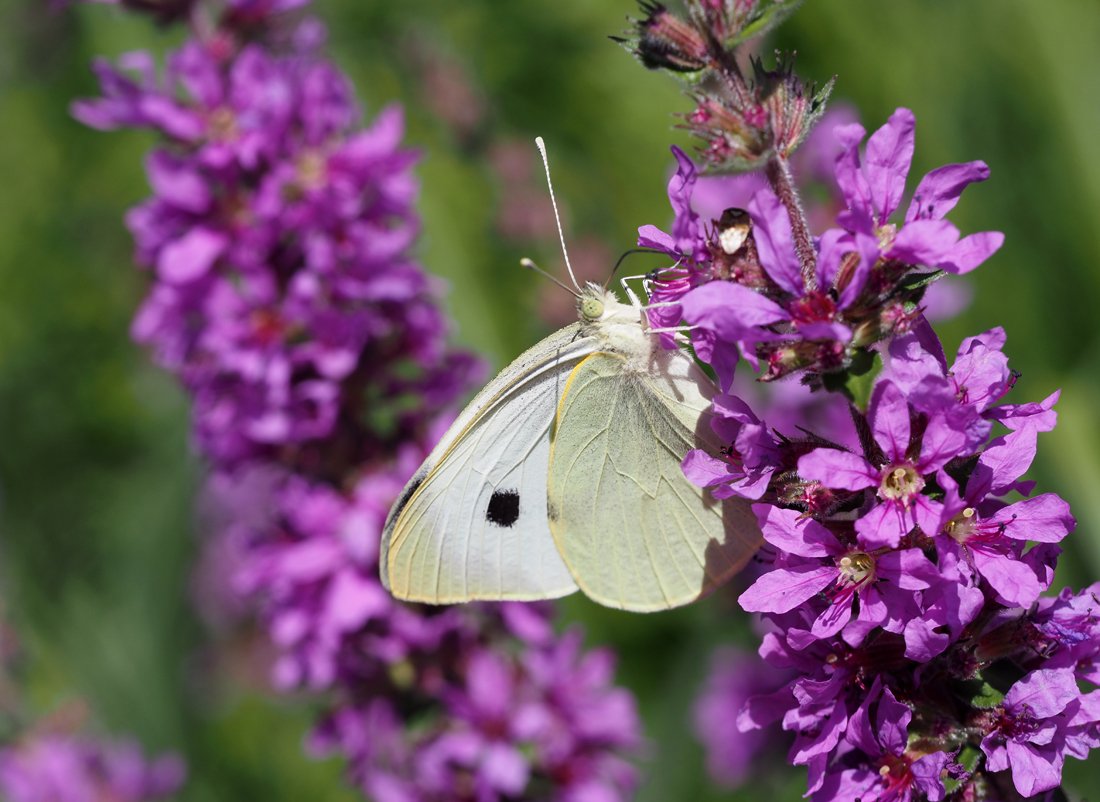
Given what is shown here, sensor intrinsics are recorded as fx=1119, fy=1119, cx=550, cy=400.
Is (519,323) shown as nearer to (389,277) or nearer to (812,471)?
(389,277)

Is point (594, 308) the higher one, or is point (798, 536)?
point (594, 308)

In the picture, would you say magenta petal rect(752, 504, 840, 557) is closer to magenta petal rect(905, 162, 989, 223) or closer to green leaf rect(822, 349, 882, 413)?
green leaf rect(822, 349, 882, 413)

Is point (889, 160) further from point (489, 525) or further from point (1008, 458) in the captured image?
point (489, 525)

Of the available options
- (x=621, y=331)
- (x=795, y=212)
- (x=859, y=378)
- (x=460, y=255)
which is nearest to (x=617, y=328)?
(x=621, y=331)

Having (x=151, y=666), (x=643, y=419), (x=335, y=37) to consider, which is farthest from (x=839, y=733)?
(x=335, y=37)

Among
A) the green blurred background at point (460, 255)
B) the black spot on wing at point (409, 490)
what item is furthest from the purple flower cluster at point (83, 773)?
the black spot on wing at point (409, 490)

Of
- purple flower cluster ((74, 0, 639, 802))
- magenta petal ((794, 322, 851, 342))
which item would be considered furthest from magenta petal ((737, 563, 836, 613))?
purple flower cluster ((74, 0, 639, 802))

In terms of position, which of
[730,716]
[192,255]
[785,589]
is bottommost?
[730,716]
